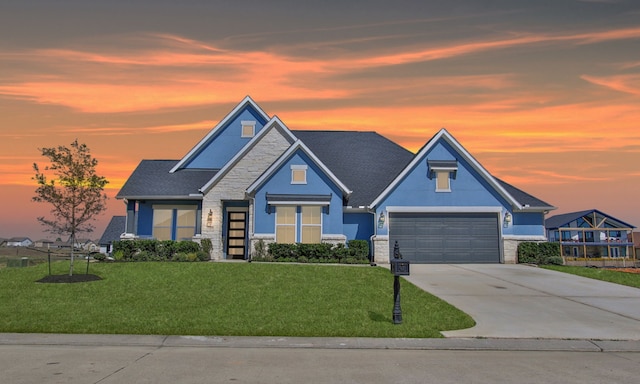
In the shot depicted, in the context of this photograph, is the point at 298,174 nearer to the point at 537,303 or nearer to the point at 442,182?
the point at 442,182

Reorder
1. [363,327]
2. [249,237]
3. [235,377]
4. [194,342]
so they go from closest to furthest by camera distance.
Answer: [235,377]
[194,342]
[363,327]
[249,237]

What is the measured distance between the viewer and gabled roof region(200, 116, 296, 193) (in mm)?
27062

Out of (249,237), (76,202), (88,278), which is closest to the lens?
(88,278)

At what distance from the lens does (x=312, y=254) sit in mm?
24750

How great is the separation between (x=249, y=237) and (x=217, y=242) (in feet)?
6.89

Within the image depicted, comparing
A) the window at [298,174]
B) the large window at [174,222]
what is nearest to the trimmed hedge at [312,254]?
the window at [298,174]

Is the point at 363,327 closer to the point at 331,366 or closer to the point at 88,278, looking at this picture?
the point at 331,366

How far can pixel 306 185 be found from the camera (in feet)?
86.7

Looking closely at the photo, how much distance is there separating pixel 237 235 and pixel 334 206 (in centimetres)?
637

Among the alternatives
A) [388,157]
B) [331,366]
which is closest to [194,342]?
[331,366]

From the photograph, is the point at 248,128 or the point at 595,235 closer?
the point at 248,128

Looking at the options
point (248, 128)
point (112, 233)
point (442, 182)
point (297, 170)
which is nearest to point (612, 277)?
point (442, 182)

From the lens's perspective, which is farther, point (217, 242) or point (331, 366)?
point (217, 242)

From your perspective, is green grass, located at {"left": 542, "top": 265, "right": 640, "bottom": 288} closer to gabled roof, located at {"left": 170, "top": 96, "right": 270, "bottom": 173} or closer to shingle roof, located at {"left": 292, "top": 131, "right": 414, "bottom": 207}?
shingle roof, located at {"left": 292, "top": 131, "right": 414, "bottom": 207}
